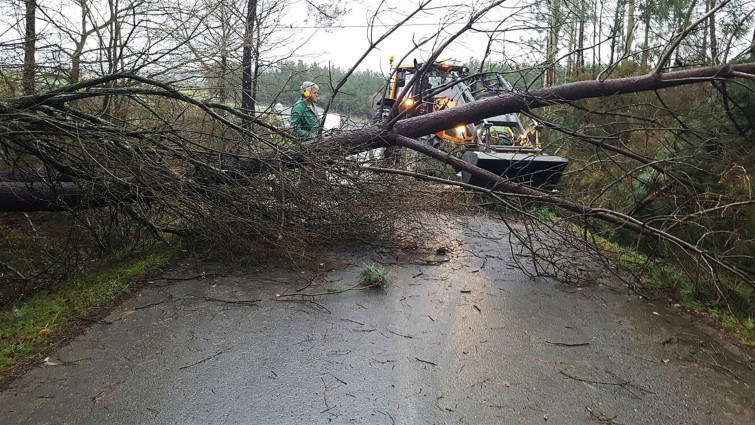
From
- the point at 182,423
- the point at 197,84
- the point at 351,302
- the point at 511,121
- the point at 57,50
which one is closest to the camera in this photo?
the point at 182,423

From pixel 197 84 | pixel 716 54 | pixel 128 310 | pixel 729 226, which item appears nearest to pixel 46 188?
pixel 128 310

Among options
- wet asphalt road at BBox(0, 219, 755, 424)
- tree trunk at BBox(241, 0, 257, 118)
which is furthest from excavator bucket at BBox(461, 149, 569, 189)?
tree trunk at BBox(241, 0, 257, 118)

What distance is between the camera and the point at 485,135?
830 centimetres

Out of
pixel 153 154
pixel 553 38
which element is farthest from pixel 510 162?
pixel 153 154

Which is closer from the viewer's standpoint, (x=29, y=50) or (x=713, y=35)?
(x=29, y=50)

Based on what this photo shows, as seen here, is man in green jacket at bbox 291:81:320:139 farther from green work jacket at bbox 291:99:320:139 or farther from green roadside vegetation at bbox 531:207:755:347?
green roadside vegetation at bbox 531:207:755:347

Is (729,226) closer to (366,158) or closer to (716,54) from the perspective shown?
(716,54)

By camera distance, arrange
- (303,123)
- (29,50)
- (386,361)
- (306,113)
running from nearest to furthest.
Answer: (386,361) → (29,50) → (303,123) → (306,113)

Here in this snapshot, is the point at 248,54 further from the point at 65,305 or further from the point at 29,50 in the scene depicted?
the point at 65,305

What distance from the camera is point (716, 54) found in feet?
16.6

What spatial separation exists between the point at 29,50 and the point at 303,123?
317 cm

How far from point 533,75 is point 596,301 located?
287 centimetres

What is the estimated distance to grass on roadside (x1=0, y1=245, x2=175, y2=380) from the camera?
3172 mm

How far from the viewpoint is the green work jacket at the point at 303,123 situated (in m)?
5.61
